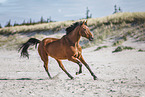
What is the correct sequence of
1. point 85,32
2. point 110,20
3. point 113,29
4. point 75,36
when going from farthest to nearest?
point 110,20 → point 113,29 → point 75,36 → point 85,32

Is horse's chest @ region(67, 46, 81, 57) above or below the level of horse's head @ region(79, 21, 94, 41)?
below

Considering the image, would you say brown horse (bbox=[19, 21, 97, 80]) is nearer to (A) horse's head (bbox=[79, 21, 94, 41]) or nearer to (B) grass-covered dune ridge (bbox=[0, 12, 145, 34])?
(A) horse's head (bbox=[79, 21, 94, 41])

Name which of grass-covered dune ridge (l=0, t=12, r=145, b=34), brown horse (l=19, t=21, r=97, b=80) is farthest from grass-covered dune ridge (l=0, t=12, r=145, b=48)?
brown horse (l=19, t=21, r=97, b=80)

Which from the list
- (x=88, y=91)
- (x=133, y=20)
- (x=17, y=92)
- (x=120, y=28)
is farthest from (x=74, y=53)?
(x=133, y=20)

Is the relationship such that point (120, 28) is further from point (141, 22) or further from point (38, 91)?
point (38, 91)

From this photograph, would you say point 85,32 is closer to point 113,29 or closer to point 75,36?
point 75,36

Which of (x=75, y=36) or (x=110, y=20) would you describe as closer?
(x=75, y=36)

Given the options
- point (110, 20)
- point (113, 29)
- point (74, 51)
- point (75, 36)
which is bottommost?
point (74, 51)

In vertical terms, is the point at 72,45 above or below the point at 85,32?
below

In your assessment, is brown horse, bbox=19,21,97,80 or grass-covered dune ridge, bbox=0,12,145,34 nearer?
brown horse, bbox=19,21,97,80

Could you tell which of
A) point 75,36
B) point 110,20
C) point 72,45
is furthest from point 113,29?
point 72,45

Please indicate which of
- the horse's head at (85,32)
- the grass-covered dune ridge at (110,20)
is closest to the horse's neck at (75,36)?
the horse's head at (85,32)

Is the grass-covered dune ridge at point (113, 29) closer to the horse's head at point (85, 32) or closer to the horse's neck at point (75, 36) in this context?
the horse's neck at point (75, 36)

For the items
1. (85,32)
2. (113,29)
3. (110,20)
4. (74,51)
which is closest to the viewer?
(85,32)
